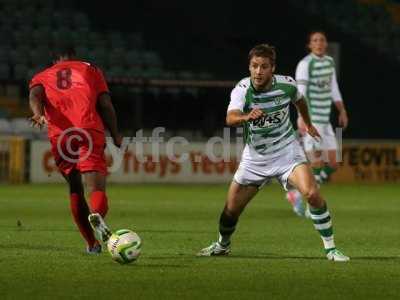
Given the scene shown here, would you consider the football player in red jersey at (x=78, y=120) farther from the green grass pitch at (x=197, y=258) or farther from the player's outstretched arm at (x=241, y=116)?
the player's outstretched arm at (x=241, y=116)

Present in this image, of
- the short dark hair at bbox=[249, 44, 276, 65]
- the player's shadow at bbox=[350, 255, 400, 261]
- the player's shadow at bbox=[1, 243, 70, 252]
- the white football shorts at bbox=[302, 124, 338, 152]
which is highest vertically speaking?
the short dark hair at bbox=[249, 44, 276, 65]

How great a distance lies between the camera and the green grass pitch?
8.16 meters

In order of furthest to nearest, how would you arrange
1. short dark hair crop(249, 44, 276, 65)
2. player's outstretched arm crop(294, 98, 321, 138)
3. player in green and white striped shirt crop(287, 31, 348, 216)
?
player in green and white striped shirt crop(287, 31, 348, 216), player's outstretched arm crop(294, 98, 321, 138), short dark hair crop(249, 44, 276, 65)

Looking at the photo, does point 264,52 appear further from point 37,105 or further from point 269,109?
point 37,105

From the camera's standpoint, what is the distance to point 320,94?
53.5 ft

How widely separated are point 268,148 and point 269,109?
39 centimetres

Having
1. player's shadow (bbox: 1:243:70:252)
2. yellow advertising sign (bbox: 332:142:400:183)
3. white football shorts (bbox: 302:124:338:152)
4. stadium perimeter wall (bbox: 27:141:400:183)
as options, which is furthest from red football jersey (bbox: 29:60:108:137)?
yellow advertising sign (bbox: 332:142:400:183)

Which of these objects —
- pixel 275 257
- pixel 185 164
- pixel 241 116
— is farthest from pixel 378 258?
pixel 185 164

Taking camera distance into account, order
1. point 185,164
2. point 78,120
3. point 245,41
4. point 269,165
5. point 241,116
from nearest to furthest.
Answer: point 241,116 < point 78,120 < point 269,165 < point 185,164 < point 245,41

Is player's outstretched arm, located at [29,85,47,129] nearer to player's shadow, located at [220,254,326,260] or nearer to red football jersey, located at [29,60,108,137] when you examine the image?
red football jersey, located at [29,60,108,137]

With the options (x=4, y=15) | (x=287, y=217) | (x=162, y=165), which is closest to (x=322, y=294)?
(x=287, y=217)

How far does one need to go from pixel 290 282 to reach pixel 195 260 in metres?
1.71

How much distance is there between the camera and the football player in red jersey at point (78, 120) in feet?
33.4

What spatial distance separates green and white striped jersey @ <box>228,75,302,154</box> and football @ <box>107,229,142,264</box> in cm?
151
